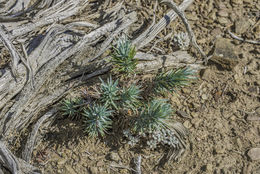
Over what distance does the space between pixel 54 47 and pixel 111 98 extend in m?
0.94

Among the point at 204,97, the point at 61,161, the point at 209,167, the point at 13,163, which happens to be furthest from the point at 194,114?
the point at 13,163

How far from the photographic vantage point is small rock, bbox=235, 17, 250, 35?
3477mm

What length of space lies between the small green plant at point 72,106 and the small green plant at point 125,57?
1.63 ft

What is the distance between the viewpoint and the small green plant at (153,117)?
106 inches

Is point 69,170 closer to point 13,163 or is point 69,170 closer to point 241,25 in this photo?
point 13,163

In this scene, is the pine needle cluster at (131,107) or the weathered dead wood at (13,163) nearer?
the pine needle cluster at (131,107)

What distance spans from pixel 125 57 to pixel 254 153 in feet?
5.07

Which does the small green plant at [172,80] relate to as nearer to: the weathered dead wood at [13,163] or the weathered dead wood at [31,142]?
the weathered dead wood at [31,142]

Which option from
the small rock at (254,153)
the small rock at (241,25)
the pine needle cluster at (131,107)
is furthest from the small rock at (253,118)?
the small rock at (241,25)

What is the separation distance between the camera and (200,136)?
9.97 ft

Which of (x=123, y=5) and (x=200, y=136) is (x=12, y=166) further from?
(x=123, y=5)

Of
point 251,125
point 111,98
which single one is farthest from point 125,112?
point 251,125

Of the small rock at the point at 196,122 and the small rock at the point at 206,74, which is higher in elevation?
the small rock at the point at 206,74

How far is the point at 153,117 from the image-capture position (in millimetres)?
2686
